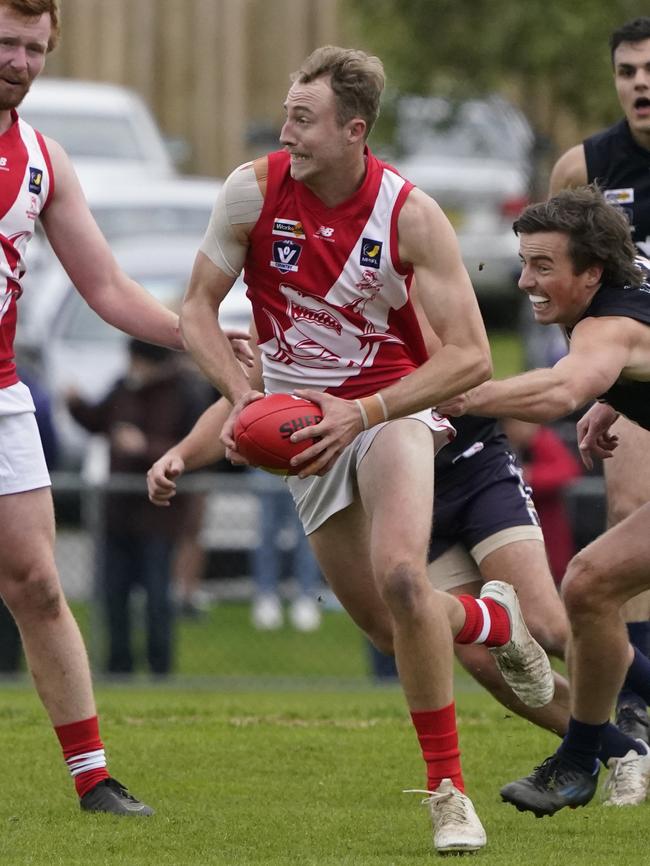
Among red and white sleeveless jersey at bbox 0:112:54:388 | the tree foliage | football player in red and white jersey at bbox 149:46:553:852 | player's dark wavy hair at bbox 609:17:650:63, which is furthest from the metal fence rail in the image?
the tree foliage

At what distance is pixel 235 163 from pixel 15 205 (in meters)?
21.4

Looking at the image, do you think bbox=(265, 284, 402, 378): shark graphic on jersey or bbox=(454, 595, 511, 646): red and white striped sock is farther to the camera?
bbox=(265, 284, 402, 378): shark graphic on jersey

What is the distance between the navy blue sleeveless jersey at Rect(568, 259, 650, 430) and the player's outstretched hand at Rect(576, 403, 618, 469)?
1.25 ft

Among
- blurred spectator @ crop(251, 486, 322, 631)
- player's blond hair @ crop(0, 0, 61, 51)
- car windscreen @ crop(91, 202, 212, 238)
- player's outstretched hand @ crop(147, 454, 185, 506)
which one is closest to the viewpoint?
player's blond hair @ crop(0, 0, 61, 51)

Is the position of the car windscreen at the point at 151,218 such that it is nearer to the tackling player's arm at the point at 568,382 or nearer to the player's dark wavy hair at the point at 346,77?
the player's dark wavy hair at the point at 346,77

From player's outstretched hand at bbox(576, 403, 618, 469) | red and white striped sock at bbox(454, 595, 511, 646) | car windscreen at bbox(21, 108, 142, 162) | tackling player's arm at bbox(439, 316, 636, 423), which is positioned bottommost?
car windscreen at bbox(21, 108, 142, 162)

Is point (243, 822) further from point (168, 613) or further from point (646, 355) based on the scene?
point (168, 613)

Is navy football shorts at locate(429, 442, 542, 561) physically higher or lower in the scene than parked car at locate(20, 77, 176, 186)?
higher

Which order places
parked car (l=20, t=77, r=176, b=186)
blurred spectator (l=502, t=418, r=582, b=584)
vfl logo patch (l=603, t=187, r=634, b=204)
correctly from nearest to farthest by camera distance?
vfl logo patch (l=603, t=187, r=634, b=204) < blurred spectator (l=502, t=418, r=582, b=584) < parked car (l=20, t=77, r=176, b=186)

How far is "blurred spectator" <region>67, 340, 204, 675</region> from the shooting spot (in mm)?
11883

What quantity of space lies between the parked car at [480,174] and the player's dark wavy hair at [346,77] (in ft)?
42.9

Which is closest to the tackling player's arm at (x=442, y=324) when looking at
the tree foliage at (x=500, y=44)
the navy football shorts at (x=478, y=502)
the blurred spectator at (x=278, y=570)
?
the navy football shorts at (x=478, y=502)

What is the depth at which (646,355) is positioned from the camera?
6.19 metres

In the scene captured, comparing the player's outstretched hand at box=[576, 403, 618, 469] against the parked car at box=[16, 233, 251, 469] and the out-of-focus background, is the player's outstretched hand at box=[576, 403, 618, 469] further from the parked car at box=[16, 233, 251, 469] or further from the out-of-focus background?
the parked car at box=[16, 233, 251, 469]
